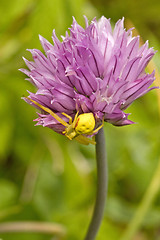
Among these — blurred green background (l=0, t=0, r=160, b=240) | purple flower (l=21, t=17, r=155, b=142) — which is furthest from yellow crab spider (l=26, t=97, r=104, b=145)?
blurred green background (l=0, t=0, r=160, b=240)

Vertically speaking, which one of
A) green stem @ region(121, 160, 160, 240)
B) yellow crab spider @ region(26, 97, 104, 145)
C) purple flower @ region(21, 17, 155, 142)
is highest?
purple flower @ region(21, 17, 155, 142)

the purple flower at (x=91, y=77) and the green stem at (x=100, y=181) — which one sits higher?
the purple flower at (x=91, y=77)

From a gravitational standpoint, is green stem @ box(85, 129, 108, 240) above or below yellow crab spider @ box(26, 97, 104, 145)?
below

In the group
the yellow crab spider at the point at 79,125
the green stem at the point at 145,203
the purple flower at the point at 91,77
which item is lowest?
the green stem at the point at 145,203

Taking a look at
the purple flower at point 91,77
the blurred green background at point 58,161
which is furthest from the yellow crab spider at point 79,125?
the blurred green background at point 58,161

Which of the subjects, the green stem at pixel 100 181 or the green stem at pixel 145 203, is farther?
the green stem at pixel 145 203

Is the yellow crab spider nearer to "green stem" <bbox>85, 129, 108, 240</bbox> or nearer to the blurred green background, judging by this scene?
"green stem" <bbox>85, 129, 108, 240</bbox>

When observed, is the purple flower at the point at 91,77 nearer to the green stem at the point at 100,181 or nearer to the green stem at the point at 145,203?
the green stem at the point at 100,181

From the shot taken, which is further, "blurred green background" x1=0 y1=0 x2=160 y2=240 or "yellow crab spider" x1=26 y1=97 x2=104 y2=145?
"blurred green background" x1=0 y1=0 x2=160 y2=240

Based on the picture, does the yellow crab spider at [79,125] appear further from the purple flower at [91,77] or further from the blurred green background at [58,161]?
the blurred green background at [58,161]
